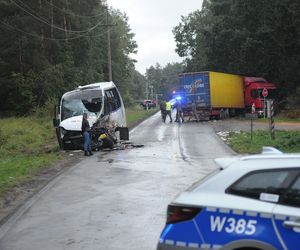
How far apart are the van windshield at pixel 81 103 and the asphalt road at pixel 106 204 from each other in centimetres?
552

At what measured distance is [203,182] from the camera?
5.69 metres

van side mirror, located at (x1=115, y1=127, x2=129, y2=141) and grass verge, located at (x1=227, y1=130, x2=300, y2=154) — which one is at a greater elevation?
van side mirror, located at (x1=115, y1=127, x2=129, y2=141)

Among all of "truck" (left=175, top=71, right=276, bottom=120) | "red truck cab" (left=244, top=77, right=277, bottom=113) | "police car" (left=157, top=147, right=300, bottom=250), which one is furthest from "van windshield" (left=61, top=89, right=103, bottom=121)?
"red truck cab" (left=244, top=77, right=277, bottom=113)

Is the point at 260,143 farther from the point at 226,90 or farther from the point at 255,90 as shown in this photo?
the point at 255,90

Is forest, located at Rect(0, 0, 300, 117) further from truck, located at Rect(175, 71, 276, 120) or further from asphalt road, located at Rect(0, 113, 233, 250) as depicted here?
asphalt road, located at Rect(0, 113, 233, 250)

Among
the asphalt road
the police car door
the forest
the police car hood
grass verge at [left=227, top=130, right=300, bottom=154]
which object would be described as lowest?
grass verge at [left=227, top=130, right=300, bottom=154]

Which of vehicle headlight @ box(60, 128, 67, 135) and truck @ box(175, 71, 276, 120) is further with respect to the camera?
truck @ box(175, 71, 276, 120)

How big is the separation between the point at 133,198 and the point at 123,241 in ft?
12.7

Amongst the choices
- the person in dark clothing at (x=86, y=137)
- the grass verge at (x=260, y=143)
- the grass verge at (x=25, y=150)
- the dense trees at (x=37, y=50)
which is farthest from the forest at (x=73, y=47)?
the person in dark clothing at (x=86, y=137)

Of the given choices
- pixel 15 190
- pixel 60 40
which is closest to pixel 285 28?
pixel 60 40

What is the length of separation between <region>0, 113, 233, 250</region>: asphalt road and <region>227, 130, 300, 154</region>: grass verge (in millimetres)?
1431

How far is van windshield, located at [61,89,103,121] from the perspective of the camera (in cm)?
2755

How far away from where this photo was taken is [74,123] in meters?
26.6

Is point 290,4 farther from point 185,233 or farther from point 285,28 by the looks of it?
point 185,233
